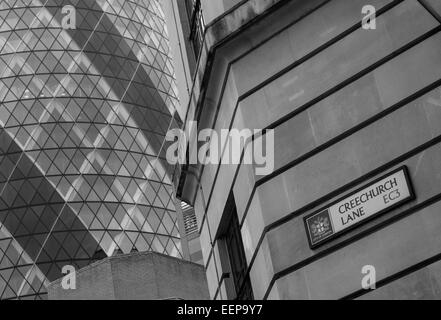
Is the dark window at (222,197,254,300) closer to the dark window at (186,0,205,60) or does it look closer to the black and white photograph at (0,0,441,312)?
the black and white photograph at (0,0,441,312)

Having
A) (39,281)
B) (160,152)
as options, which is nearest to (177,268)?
(39,281)

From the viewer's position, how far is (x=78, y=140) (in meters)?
68.2

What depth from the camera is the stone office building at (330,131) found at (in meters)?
10.0

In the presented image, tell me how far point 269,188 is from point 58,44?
195ft

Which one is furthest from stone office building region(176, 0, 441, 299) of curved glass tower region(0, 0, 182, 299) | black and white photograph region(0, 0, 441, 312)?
curved glass tower region(0, 0, 182, 299)

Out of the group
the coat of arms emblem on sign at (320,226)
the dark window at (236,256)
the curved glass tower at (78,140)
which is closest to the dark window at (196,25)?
the dark window at (236,256)

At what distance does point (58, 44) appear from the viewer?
68.9 meters

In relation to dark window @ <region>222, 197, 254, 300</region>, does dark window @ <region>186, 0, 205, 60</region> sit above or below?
above

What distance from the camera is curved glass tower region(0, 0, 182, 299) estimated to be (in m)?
63.5

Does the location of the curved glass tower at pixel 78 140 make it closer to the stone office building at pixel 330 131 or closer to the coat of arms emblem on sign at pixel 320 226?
the stone office building at pixel 330 131

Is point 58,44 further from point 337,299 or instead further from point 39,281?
point 337,299

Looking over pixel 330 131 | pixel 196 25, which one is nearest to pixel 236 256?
pixel 330 131

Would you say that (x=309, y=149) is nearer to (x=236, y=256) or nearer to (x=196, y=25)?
(x=236, y=256)

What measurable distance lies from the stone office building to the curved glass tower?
169ft
